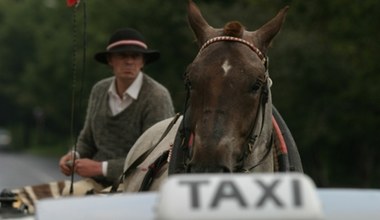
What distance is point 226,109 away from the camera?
6270 millimetres

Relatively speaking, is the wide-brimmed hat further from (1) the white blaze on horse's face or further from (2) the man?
(1) the white blaze on horse's face

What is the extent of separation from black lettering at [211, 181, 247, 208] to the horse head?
2.63m

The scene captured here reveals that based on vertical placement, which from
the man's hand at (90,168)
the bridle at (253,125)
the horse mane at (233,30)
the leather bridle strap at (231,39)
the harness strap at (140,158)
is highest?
the horse mane at (233,30)

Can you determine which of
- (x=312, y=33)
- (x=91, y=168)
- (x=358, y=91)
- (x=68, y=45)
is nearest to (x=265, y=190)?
(x=91, y=168)

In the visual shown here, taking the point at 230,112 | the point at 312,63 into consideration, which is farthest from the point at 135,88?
the point at 312,63

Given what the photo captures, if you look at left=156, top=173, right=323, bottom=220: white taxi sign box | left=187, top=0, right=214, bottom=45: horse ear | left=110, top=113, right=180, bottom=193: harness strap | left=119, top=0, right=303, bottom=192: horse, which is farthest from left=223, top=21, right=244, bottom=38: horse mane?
left=156, top=173, right=323, bottom=220: white taxi sign box

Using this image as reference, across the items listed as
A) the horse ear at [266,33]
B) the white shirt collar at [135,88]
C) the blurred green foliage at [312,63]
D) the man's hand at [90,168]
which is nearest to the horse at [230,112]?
the horse ear at [266,33]

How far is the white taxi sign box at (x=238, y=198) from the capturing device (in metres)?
3.27

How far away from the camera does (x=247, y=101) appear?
6.40 metres

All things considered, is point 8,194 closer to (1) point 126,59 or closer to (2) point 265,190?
(1) point 126,59

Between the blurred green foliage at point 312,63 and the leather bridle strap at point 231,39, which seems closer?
the leather bridle strap at point 231,39

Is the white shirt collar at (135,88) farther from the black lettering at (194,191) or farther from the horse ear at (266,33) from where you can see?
the black lettering at (194,191)

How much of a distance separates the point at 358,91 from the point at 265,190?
92.0ft

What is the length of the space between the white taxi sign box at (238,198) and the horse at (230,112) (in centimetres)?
260
